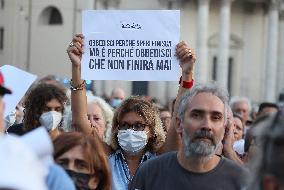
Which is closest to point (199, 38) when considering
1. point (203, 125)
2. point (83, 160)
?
point (203, 125)

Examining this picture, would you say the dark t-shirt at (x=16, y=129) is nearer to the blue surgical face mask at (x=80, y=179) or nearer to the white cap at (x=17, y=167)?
the blue surgical face mask at (x=80, y=179)

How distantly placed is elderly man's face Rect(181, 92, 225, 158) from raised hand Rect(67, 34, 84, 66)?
5.48 feet

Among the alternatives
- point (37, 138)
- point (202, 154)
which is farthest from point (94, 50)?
point (37, 138)

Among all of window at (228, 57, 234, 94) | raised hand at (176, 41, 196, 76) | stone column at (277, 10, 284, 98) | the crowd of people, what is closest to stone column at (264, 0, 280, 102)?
stone column at (277, 10, 284, 98)

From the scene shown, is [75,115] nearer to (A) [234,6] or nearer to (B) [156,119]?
(B) [156,119]

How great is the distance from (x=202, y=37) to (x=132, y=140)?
3863 centimetres

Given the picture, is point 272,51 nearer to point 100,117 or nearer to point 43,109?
point 100,117

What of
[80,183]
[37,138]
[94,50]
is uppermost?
[94,50]

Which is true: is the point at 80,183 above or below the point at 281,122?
below

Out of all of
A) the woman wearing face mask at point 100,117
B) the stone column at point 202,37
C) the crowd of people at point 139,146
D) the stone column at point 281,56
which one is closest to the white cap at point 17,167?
the crowd of people at point 139,146

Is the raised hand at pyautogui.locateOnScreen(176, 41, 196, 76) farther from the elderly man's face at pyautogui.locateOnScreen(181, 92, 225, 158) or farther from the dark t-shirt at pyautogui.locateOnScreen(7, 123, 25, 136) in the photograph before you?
the dark t-shirt at pyautogui.locateOnScreen(7, 123, 25, 136)

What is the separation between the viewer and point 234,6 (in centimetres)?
4650

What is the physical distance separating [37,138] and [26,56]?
43.7 meters

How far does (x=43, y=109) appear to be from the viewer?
20.3ft
